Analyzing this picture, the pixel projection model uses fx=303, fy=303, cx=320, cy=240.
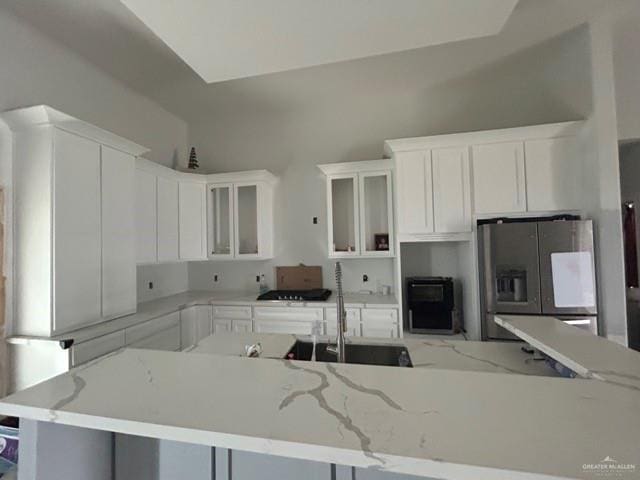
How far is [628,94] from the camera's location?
273cm

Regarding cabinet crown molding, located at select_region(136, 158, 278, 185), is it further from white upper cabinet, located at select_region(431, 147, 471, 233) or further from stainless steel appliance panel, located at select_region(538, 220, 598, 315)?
stainless steel appliance panel, located at select_region(538, 220, 598, 315)

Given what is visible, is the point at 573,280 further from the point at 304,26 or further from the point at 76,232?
the point at 76,232

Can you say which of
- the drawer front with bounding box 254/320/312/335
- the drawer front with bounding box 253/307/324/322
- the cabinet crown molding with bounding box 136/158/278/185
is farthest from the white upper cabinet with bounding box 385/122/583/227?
the cabinet crown molding with bounding box 136/158/278/185

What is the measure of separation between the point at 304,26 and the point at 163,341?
2.75 metres

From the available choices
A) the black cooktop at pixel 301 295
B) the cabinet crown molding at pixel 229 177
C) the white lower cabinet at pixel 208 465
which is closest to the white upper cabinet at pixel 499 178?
→ the black cooktop at pixel 301 295

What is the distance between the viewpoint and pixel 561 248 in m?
2.31

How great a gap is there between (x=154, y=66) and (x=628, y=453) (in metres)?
3.58

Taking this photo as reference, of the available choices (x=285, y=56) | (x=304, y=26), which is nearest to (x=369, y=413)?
(x=304, y=26)

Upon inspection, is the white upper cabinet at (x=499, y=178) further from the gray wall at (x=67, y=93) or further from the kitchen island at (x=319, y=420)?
the gray wall at (x=67, y=93)

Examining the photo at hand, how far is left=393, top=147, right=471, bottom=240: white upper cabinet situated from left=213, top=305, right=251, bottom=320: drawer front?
1785mm

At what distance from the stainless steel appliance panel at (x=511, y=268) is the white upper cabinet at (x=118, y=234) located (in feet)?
9.66

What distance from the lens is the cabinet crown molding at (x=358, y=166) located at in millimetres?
3143

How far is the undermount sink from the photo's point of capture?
150cm

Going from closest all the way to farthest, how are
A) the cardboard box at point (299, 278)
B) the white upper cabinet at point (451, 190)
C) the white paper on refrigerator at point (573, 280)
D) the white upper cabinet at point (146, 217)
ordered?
the white paper on refrigerator at point (573, 280)
the white upper cabinet at point (451, 190)
the white upper cabinet at point (146, 217)
the cardboard box at point (299, 278)
